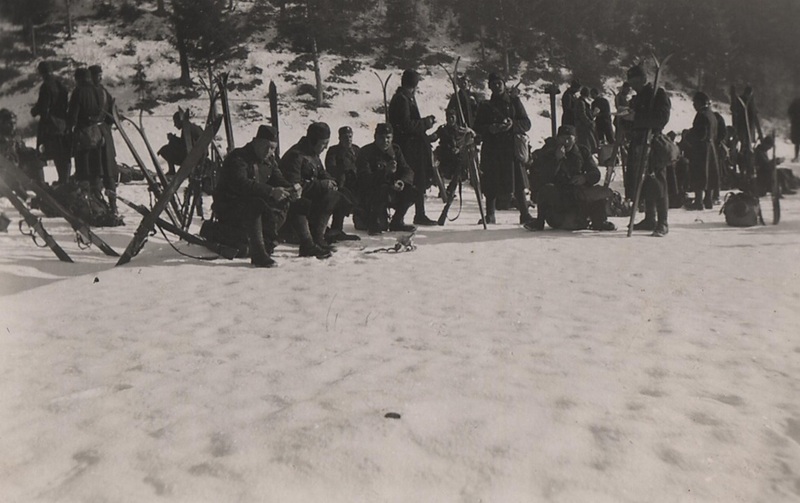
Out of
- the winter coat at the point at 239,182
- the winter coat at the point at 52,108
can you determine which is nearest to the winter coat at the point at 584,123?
the winter coat at the point at 239,182

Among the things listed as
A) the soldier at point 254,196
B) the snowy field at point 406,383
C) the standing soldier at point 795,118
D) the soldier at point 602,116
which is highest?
the soldier at point 602,116

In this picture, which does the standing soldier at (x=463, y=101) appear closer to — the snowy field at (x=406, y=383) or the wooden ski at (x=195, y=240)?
the snowy field at (x=406, y=383)

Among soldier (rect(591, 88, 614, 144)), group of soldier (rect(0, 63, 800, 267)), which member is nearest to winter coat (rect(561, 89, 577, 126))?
soldier (rect(591, 88, 614, 144))

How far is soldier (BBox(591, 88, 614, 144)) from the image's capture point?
10906 millimetres

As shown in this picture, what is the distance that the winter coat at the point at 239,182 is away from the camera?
5316 mm

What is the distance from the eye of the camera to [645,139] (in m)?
6.40

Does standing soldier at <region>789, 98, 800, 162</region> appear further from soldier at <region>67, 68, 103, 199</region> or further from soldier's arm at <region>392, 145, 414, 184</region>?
soldier at <region>67, 68, 103, 199</region>

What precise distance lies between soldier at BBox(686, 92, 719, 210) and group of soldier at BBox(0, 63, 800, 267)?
39 mm

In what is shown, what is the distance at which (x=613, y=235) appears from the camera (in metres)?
6.53

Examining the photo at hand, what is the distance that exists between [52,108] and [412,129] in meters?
3.99

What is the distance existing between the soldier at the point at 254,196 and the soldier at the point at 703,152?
17.4 ft

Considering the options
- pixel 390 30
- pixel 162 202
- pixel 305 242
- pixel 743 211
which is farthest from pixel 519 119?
pixel 390 30

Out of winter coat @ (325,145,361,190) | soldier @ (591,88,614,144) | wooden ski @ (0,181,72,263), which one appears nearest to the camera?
wooden ski @ (0,181,72,263)

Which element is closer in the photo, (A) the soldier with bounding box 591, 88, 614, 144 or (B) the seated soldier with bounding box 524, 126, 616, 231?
(B) the seated soldier with bounding box 524, 126, 616, 231
